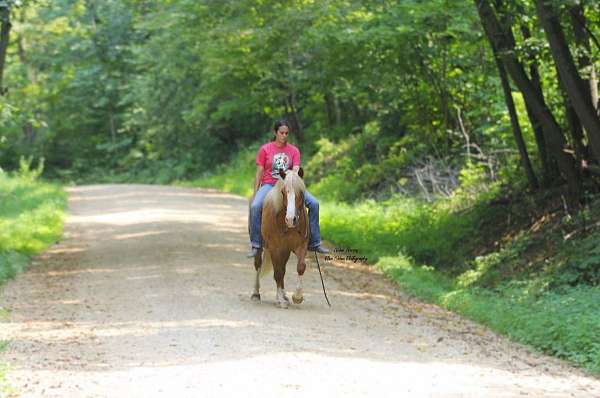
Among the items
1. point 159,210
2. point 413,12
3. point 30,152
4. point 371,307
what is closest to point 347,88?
point 159,210

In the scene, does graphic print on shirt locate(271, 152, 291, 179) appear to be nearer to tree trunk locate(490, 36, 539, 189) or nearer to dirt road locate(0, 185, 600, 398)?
dirt road locate(0, 185, 600, 398)

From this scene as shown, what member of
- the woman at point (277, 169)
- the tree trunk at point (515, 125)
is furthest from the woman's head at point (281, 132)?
the tree trunk at point (515, 125)

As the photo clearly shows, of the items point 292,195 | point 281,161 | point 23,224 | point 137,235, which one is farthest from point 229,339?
point 23,224

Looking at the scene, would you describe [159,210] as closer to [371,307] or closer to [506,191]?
[506,191]

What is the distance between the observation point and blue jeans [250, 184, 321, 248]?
1193 cm

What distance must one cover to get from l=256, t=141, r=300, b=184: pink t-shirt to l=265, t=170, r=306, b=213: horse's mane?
279 mm

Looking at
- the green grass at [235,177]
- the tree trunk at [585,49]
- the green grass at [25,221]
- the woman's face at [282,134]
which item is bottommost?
the green grass at [235,177]

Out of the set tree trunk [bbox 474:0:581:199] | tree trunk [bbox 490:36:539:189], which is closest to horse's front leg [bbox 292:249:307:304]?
tree trunk [bbox 474:0:581:199]

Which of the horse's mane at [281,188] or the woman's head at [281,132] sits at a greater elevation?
the woman's head at [281,132]

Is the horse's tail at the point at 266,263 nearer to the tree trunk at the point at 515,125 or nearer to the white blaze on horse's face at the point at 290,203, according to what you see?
the white blaze on horse's face at the point at 290,203

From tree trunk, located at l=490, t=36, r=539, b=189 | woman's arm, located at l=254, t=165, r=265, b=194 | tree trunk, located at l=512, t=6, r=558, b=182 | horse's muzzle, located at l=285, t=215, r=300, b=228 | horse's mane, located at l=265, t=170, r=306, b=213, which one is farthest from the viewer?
tree trunk, located at l=490, t=36, r=539, b=189

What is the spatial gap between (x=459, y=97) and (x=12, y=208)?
503 inches

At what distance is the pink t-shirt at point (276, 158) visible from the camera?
11.9 meters

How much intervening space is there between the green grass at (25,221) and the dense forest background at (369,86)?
2515 millimetres
